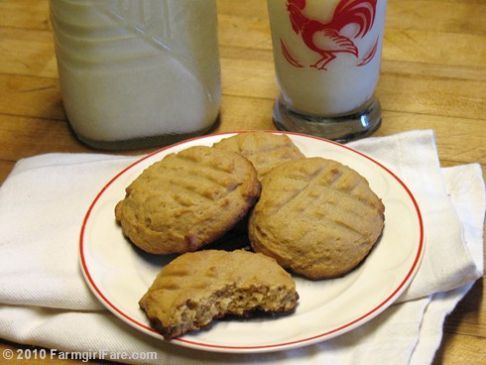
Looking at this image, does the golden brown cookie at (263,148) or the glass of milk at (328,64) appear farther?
the glass of milk at (328,64)

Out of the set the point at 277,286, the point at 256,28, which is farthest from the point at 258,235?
the point at 256,28

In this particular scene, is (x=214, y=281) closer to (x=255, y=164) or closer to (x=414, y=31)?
(x=255, y=164)

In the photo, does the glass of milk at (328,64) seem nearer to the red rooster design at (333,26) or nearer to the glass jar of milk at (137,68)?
the red rooster design at (333,26)

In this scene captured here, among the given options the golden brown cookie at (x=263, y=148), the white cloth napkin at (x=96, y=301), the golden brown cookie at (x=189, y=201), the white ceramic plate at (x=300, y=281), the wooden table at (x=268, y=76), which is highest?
the golden brown cookie at (x=189, y=201)

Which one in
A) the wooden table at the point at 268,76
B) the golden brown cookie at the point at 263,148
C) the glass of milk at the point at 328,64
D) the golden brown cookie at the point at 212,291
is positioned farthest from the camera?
the wooden table at the point at 268,76

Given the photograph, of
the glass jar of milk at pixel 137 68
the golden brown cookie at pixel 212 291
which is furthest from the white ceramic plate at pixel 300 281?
the glass jar of milk at pixel 137 68

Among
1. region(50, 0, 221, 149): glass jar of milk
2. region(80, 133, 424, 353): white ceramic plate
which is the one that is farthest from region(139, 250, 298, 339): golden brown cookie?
region(50, 0, 221, 149): glass jar of milk

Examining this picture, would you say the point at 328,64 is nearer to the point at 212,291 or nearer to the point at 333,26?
the point at 333,26

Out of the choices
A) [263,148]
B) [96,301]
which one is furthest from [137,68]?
[96,301]
